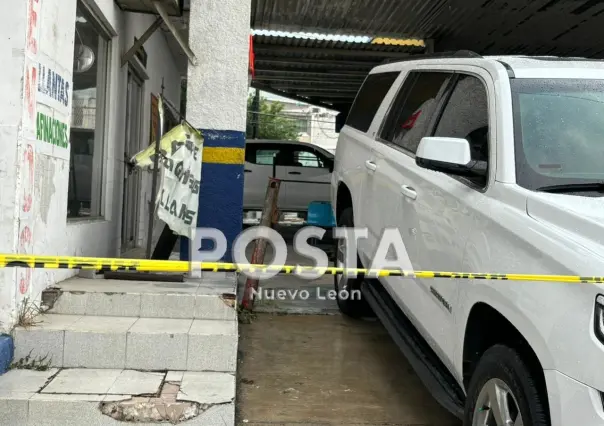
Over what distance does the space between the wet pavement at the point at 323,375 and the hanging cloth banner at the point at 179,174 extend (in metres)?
1.24

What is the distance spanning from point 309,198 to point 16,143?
410 inches

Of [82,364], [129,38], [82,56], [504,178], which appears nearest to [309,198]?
→ [129,38]

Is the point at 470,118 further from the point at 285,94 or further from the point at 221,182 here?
the point at 285,94

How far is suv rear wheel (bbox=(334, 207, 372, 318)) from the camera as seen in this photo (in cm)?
586

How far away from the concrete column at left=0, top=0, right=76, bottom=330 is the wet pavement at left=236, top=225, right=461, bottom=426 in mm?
1714

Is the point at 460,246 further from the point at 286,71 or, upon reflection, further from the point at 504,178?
the point at 286,71

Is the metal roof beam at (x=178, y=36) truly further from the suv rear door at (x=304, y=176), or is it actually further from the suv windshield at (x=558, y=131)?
the suv rear door at (x=304, y=176)

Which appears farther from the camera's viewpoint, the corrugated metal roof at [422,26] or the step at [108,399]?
the corrugated metal roof at [422,26]

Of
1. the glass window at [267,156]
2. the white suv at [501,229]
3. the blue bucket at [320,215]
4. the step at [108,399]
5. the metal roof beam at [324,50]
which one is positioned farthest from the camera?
the glass window at [267,156]

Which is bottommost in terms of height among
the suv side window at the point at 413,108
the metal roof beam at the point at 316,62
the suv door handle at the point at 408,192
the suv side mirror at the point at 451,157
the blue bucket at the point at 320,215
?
the blue bucket at the point at 320,215

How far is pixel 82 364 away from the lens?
420cm

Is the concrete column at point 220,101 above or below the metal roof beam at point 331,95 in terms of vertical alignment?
below

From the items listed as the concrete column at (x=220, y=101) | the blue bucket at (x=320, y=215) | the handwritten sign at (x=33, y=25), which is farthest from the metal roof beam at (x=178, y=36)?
the blue bucket at (x=320, y=215)

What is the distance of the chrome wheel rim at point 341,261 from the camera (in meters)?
5.85
